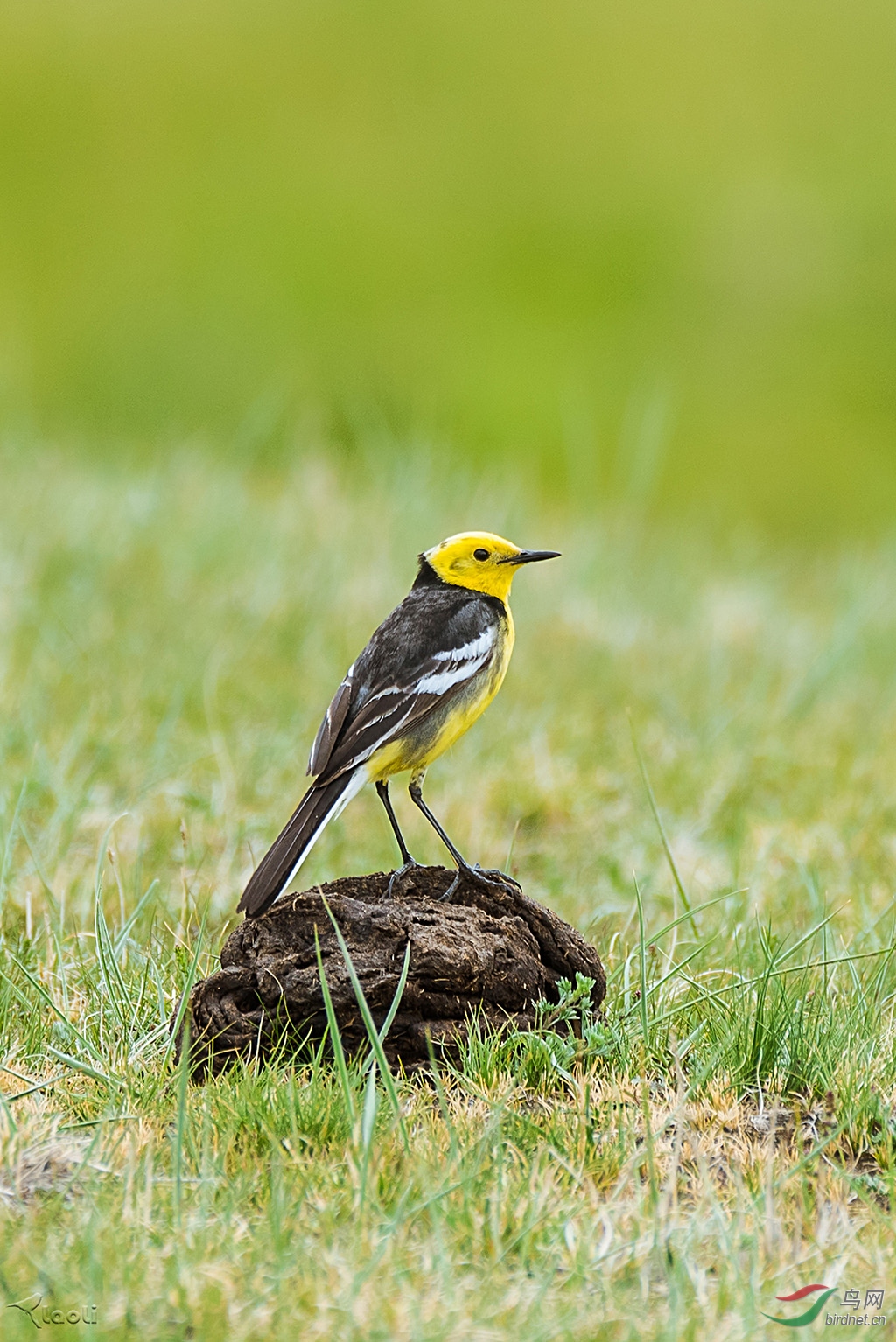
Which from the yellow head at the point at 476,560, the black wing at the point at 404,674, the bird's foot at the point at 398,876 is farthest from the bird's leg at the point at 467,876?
the yellow head at the point at 476,560

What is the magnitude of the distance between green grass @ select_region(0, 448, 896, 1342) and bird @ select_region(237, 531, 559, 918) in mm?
431

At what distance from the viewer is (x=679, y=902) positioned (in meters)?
5.17

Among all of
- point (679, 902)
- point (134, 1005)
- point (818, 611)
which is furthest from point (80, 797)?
point (818, 611)

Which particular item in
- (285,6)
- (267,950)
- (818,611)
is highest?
(285,6)

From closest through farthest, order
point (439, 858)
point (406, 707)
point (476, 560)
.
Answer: point (406, 707)
point (476, 560)
point (439, 858)

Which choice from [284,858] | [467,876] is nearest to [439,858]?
[467,876]

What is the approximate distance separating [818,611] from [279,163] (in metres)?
8.17

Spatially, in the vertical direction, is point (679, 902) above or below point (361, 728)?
below

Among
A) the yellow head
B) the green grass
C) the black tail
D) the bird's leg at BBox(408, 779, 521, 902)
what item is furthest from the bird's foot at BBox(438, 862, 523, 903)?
the yellow head

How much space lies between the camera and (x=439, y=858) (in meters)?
5.52

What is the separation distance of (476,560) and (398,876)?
0.97 metres

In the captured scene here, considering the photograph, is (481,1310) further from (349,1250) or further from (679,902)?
(679,902)

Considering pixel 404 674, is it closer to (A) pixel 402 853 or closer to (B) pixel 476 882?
(A) pixel 402 853

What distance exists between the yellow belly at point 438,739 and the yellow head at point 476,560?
299 millimetres
